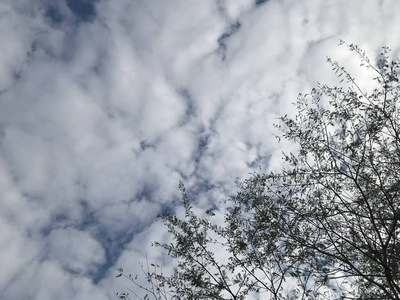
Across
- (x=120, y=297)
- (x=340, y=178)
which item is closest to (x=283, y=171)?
(x=340, y=178)

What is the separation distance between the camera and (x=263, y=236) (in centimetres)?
830

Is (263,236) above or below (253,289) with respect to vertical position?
above

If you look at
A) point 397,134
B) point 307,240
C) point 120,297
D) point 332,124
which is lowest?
point 120,297

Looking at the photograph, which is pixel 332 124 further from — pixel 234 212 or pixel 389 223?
pixel 234 212

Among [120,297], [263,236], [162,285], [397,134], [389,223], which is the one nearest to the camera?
[389,223]

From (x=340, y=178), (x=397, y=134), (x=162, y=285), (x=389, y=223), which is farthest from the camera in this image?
(x=162, y=285)

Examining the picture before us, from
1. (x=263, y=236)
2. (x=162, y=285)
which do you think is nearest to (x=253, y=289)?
(x=263, y=236)

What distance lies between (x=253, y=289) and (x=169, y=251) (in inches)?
120

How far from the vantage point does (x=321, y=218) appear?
7.13 m

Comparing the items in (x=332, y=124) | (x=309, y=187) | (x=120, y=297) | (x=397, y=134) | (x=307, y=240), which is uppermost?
(x=332, y=124)

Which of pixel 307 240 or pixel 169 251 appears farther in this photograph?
pixel 169 251

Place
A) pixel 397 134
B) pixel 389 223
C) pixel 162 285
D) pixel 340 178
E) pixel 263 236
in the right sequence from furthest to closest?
pixel 162 285 → pixel 263 236 → pixel 340 178 → pixel 397 134 → pixel 389 223

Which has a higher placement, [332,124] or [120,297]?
[332,124]

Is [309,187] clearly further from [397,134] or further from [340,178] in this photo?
[397,134]
